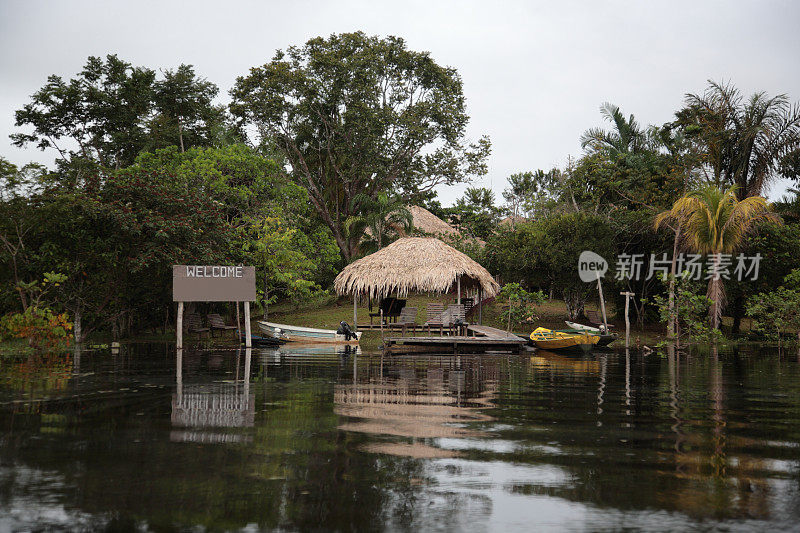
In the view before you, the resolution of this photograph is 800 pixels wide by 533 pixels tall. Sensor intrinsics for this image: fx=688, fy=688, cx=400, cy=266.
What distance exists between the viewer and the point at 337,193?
38.8 meters

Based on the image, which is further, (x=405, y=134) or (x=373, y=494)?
(x=405, y=134)

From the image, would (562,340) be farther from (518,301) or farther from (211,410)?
(211,410)

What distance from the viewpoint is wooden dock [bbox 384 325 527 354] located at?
67.6 ft

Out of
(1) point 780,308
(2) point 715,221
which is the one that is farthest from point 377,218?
(1) point 780,308

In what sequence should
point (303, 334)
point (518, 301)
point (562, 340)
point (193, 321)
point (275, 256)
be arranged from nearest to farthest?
point (562, 340)
point (303, 334)
point (518, 301)
point (193, 321)
point (275, 256)

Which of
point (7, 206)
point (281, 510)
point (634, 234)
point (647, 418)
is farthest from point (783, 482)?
point (634, 234)

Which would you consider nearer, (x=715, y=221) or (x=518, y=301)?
(x=715, y=221)

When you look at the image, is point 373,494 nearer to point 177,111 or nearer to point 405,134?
point 405,134

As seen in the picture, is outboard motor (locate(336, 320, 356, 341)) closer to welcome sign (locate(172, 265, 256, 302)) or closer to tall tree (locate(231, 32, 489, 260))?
welcome sign (locate(172, 265, 256, 302))

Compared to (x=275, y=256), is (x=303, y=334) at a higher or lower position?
lower

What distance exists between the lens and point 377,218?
33.2 meters

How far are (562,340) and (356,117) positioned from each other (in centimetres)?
1751

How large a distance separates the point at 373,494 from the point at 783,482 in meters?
3.08

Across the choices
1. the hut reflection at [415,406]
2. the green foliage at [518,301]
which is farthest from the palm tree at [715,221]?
the hut reflection at [415,406]
